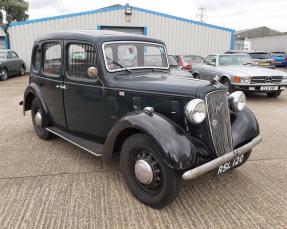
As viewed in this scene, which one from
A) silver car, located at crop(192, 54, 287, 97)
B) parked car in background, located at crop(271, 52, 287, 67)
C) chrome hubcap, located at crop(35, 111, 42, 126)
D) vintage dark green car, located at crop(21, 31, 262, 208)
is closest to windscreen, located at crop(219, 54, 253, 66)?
silver car, located at crop(192, 54, 287, 97)

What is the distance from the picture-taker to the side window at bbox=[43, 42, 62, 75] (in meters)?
4.29

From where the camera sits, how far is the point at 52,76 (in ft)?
14.7

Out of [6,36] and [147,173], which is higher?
[6,36]

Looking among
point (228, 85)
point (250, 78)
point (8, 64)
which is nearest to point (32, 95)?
point (228, 85)

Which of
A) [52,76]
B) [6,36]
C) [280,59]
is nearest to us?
[52,76]

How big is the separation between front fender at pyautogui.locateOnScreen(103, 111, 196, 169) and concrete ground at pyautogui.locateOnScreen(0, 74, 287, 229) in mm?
637

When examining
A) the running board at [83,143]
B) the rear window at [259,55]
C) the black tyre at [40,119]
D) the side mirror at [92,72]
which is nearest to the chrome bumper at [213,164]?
the running board at [83,143]

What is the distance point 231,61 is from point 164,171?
8.15 metres

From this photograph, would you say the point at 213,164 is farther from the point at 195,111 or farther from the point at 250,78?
the point at 250,78

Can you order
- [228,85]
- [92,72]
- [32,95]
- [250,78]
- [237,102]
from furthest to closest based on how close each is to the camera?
[228,85] → [250,78] → [32,95] → [237,102] → [92,72]

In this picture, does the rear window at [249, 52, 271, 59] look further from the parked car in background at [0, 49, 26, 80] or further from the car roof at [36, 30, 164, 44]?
the car roof at [36, 30, 164, 44]

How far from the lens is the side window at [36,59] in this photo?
16.0ft

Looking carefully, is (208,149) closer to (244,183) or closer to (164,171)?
(164,171)

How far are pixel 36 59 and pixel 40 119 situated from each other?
1062 mm
